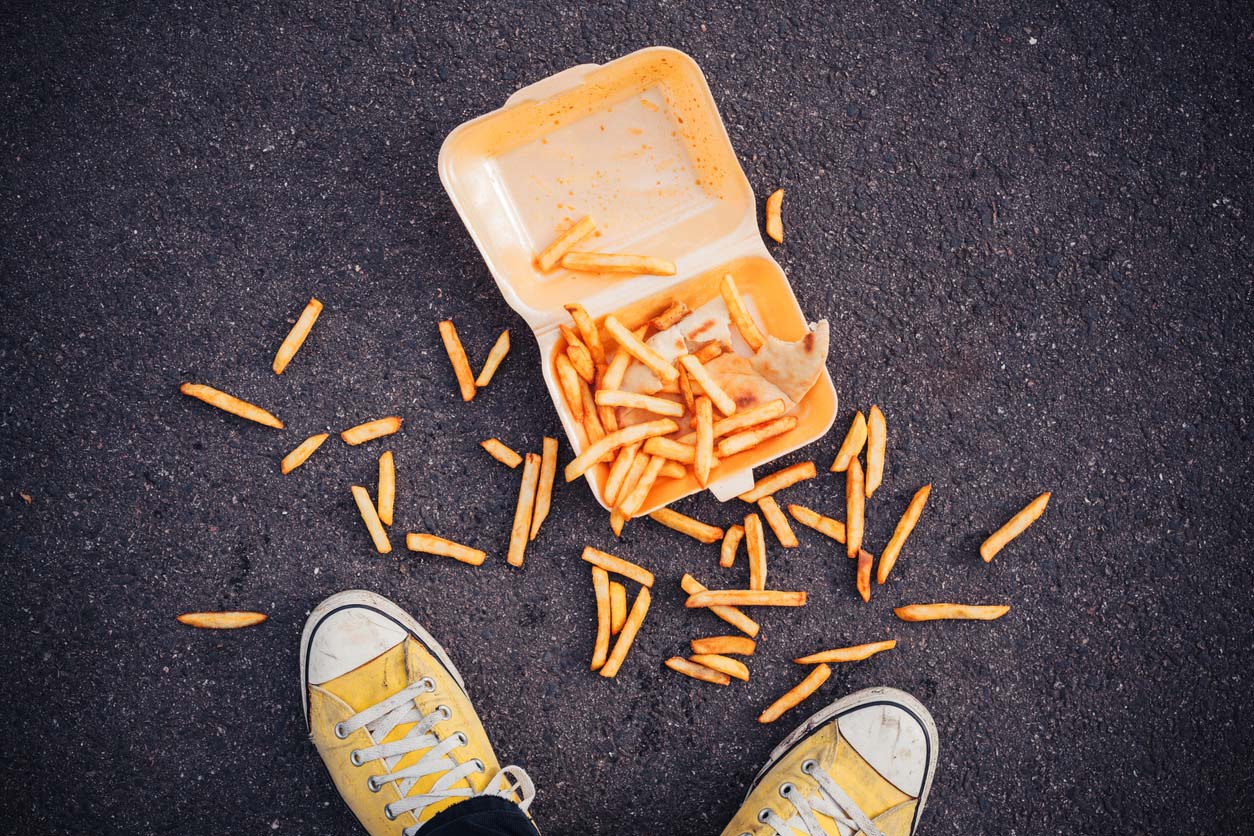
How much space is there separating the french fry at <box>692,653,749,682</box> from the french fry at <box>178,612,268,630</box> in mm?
1698

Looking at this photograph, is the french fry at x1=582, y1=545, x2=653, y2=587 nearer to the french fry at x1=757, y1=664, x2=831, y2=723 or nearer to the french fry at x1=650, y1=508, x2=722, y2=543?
the french fry at x1=650, y1=508, x2=722, y2=543

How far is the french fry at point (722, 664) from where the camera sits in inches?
120

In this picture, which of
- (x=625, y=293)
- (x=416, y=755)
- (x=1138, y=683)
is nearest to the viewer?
(x=625, y=293)

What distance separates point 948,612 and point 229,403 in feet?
9.19

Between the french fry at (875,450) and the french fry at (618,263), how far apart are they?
976mm

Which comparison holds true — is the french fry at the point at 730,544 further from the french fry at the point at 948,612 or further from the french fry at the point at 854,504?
the french fry at the point at 948,612

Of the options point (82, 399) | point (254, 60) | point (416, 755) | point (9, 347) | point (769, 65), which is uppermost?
point (254, 60)

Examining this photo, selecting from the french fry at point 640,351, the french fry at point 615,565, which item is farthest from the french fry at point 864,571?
the french fry at point 640,351

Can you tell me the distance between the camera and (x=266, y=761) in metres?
3.08

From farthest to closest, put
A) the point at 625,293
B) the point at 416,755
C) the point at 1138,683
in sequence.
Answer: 1. the point at 1138,683
2. the point at 416,755
3. the point at 625,293

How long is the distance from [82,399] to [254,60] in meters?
1.46

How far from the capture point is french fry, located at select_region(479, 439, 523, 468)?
118 inches

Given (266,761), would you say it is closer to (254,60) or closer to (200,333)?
(200,333)

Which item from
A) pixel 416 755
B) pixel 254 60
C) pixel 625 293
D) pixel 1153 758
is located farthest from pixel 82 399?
pixel 1153 758
